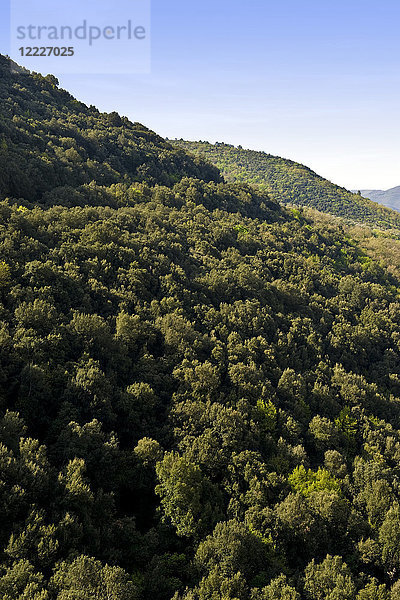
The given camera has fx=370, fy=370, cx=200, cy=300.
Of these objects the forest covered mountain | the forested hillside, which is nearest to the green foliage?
the forest covered mountain

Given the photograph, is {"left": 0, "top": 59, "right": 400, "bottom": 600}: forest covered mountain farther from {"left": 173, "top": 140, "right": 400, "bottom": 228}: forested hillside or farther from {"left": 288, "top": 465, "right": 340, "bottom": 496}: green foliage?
{"left": 173, "top": 140, "right": 400, "bottom": 228}: forested hillside

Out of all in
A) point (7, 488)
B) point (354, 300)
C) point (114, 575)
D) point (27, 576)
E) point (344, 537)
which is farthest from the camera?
point (354, 300)

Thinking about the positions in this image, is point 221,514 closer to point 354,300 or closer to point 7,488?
point 7,488

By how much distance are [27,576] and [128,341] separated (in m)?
20.6

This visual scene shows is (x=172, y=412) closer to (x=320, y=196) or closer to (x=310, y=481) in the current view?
(x=310, y=481)

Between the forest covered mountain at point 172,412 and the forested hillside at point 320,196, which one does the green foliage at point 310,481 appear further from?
the forested hillside at point 320,196

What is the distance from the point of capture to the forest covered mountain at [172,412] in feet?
71.2

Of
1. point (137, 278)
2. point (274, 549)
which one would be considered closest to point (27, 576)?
point (274, 549)

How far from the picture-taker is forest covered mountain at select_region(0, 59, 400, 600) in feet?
71.2

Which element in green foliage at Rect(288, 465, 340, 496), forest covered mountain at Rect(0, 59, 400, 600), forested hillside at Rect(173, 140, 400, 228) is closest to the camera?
forest covered mountain at Rect(0, 59, 400, 600)

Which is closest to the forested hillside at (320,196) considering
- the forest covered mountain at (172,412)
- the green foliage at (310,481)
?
the forest covered mountain at (172,412)

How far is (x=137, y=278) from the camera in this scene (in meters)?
43.6

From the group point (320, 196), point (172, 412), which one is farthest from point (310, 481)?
point (320, 196)

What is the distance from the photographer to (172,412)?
31953 millimetres
